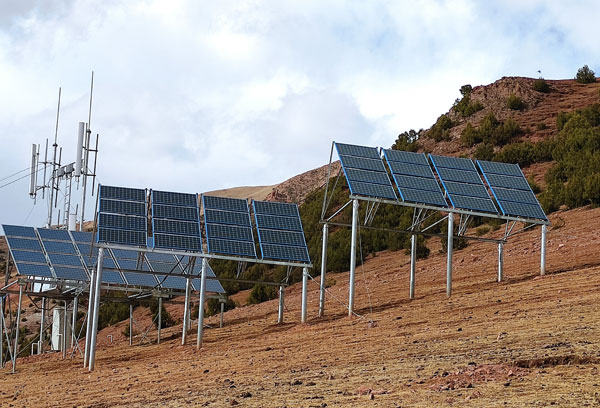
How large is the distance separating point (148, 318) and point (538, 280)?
109ft

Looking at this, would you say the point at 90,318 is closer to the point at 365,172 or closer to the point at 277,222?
the point at 277,222

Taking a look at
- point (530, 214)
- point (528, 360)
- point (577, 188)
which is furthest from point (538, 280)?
point (577, 188)

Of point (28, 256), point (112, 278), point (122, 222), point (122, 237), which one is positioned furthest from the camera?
point (112, 278)

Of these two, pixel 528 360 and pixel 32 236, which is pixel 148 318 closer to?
pixel 32 236

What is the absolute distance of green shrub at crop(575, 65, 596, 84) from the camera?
80.4m

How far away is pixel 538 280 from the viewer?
3131 cm

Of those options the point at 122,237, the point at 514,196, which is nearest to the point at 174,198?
the point at 122,237

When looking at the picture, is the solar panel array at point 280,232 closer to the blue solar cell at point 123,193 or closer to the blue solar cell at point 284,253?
the blue solar cell at point 284,253

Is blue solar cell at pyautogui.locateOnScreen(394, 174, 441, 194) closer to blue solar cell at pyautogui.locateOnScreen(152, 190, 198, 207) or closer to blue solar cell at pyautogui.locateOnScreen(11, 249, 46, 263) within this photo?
blue solar cell at pyautogui.locateOnScreen(152, 190, 198, 207)

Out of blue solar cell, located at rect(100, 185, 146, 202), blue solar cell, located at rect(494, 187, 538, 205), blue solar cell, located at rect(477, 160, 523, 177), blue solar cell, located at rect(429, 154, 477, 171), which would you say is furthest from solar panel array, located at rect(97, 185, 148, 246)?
blue solar cell, located at rect(477, 160, 523, 177)

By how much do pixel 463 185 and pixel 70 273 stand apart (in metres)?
17.0

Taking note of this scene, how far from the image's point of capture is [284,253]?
3272 cm

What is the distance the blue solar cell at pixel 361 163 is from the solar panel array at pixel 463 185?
7.84 ft

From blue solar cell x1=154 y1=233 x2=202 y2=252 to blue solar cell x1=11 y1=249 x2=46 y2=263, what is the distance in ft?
26.7
